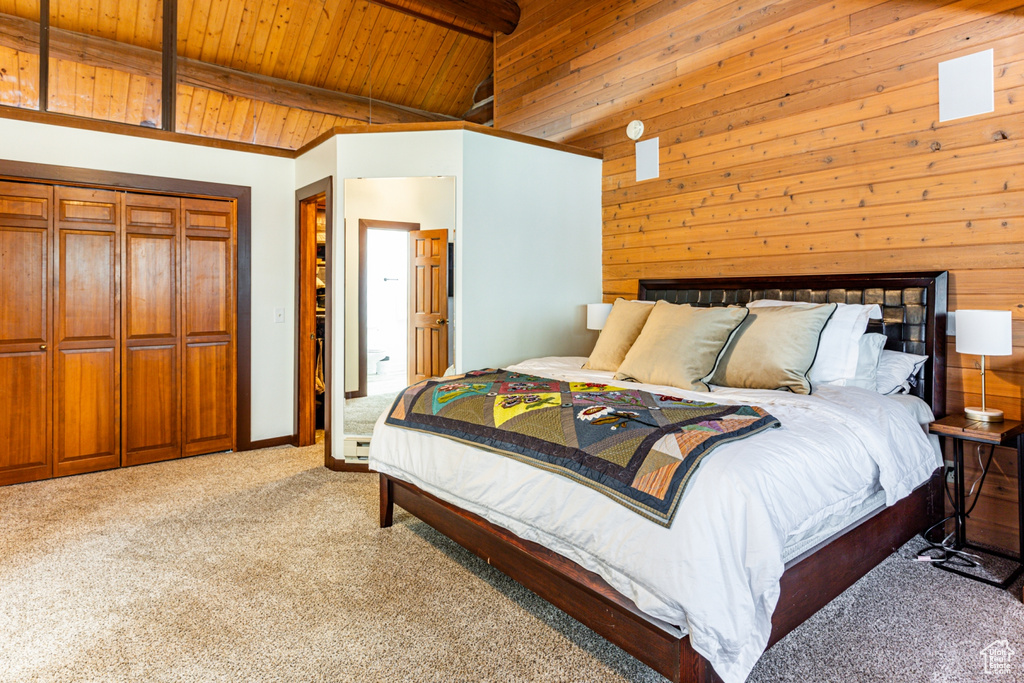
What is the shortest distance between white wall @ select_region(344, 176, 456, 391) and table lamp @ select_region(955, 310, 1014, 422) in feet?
9.30

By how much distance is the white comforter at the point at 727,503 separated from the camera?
146cm

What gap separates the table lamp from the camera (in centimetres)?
240

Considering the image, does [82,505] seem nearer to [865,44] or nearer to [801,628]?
[801,628]

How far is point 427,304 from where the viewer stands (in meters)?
4.11

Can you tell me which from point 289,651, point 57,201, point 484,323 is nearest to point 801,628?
point 289,651

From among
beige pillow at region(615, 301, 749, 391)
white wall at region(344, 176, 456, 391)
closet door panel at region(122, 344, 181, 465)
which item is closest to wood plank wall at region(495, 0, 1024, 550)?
beige pillow at region(615, 301, 749, 391)

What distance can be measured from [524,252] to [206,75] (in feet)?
11.6

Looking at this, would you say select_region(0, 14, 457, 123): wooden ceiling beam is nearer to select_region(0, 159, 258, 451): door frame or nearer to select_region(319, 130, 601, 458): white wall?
select_region(0, 159, 258, 451): door frame

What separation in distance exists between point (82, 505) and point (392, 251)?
2429mm

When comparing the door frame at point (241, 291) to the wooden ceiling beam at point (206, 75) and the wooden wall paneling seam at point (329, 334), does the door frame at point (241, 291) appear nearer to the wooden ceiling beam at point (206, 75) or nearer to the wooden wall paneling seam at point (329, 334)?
the wooden wall paneling seam at point (329, 334)

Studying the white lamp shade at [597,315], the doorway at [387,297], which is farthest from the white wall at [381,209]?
the white lamp shade at [597,315]

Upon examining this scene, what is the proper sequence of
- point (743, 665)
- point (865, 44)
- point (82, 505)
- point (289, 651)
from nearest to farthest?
point (743, 665)
point (289, 651)
point (865, 44)
point (82, 505)

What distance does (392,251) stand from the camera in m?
4.11

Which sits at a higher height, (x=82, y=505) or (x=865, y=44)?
(x=865, y=44)
